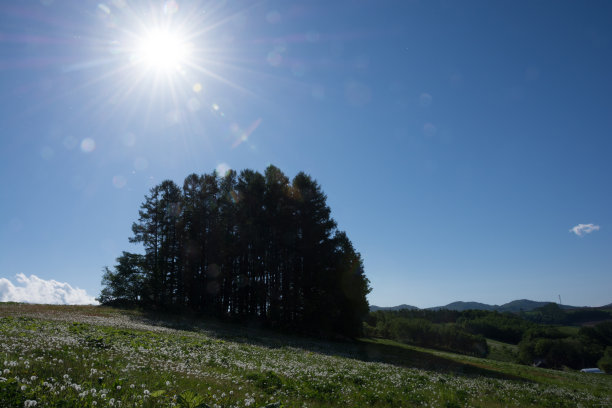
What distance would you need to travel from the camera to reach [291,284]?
47125mm

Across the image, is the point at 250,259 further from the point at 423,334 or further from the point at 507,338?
the point at 507,338

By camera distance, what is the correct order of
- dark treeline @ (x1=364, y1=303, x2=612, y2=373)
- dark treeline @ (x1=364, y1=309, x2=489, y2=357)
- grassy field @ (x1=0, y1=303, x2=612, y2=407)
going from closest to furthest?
grassy field @ (x1=0, y1=303, x2=612, y2=407) → dark treeline @ (x1=364, y1=309, x2=489, y2=357) → dark treeline @ (x1=364, y1=303, x2=612, y2=373)

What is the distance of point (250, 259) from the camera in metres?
49.1

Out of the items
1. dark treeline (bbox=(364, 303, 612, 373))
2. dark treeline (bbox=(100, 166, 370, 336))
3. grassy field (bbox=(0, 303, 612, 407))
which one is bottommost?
dark treeline (bbox=(364, 303, 612, 373))

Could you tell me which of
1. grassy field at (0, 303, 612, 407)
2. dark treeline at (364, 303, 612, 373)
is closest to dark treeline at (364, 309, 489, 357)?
dark treeline at (364, 303, 612, 373)

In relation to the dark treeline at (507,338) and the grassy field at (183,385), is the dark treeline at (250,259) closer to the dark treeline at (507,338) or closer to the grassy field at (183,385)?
the dark treeline at (507,338)

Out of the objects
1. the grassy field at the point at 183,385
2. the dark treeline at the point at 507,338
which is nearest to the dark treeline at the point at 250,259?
the dark treeline at the point at 507,338

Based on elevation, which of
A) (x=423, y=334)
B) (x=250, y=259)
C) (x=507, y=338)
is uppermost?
(x=250, y=259)

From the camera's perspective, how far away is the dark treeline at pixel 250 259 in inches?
1783

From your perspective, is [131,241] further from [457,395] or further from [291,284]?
[457,395]

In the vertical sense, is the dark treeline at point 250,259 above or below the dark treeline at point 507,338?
above

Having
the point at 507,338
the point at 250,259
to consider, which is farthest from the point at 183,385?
the point at 507,338

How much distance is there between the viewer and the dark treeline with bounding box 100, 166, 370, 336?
45281 millimetres

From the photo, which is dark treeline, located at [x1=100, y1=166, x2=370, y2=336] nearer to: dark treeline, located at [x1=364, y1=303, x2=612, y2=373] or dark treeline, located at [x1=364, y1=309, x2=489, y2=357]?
dark treeline, located at [x1=364, y1=303, x2=612, y2=373]
